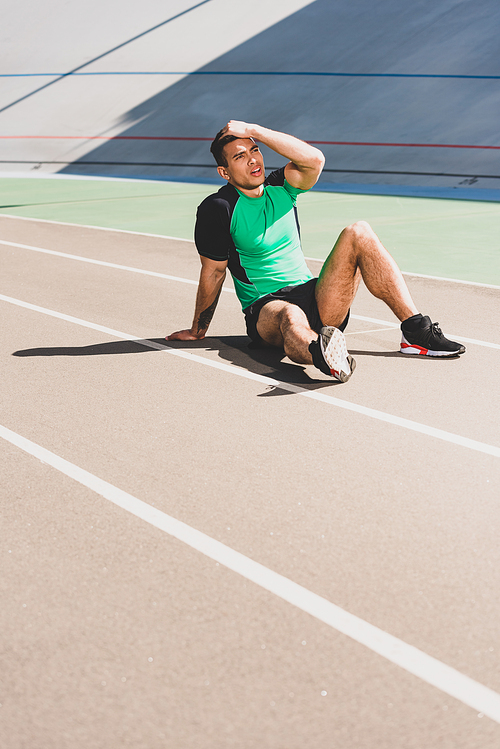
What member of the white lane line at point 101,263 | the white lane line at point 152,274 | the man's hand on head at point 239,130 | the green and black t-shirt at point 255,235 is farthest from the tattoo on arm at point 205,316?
the white lane line at point 101,263

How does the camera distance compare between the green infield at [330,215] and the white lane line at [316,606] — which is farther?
the green infield at [330,215]

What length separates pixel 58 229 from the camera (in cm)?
1320

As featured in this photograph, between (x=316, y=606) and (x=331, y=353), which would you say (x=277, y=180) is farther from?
(x=316, y=606)

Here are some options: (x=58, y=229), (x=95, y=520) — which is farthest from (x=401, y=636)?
(x=58, y=229)

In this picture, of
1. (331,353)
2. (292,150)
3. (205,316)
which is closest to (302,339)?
(331,353)

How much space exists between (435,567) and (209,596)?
879 millimetres

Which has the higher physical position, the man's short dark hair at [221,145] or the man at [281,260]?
the man's short dark hair at [221,145]

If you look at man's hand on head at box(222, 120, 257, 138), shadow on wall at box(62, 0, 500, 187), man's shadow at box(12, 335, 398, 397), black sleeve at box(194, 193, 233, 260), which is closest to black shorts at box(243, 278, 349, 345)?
man's shadow at box(12, 335, 398, 397)

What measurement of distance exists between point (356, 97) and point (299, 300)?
62.4 ft

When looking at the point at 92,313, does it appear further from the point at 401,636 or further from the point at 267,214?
the point at 401,636

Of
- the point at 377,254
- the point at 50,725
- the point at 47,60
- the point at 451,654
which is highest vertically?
the point at 47,60

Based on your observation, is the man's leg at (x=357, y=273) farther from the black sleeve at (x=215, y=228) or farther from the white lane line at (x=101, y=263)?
the white lane line at (x=101, y=263)

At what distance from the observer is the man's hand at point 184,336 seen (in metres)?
6.50

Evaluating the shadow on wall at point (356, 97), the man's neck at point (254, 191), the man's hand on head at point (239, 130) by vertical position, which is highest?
the shadow on wall at point (356, 97)
